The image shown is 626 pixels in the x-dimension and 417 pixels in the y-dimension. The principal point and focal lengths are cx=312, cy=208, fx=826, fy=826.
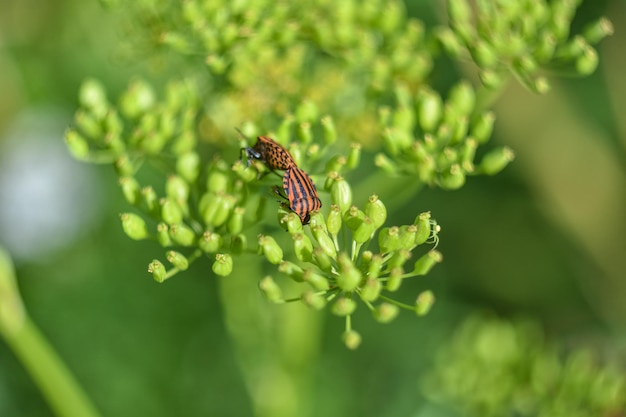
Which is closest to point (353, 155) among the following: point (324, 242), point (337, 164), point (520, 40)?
point (337, 164)

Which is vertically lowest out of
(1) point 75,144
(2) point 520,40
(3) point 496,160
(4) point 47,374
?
(4) point 47,374

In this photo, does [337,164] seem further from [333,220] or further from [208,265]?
[208,265]

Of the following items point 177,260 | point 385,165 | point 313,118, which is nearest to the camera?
point 177,260

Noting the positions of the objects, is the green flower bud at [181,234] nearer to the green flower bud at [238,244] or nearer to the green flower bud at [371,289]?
the green flower bud at [238,244]

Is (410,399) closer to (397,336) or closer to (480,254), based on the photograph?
(397,336)

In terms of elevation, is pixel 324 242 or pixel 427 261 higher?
pixel 324 242

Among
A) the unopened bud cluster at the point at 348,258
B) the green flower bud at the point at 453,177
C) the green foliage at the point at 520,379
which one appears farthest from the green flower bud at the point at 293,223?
the green foliage at the point at 520,379
